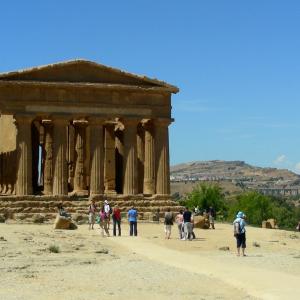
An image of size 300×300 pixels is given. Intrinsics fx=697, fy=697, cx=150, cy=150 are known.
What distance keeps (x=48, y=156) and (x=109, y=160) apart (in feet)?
15.3

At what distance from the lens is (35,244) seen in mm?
27688

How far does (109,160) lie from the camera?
5359 centimetres

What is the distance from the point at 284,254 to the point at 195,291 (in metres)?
12.7

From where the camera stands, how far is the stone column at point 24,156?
47.9 m

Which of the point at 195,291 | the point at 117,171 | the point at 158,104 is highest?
the point at 158,104

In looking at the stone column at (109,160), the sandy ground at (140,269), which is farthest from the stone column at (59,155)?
the sandy ground at (140,269)

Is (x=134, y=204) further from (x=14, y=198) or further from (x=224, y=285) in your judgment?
(x=224, y=285)

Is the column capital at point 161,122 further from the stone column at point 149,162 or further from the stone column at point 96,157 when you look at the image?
the stone column at point 96,157

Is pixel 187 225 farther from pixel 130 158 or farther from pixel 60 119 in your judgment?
pixel 60 119

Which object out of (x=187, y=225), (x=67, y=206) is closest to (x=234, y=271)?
(x=187, y=225)

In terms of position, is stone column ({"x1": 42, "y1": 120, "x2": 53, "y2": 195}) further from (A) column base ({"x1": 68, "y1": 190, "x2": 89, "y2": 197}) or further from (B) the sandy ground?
(B) the sandy ground

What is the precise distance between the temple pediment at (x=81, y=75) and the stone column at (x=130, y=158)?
297 centimetres

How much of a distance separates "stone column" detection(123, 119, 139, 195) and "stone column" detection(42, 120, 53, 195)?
18.2 feet

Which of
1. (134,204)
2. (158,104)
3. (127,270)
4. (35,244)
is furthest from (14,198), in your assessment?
(127,270)
